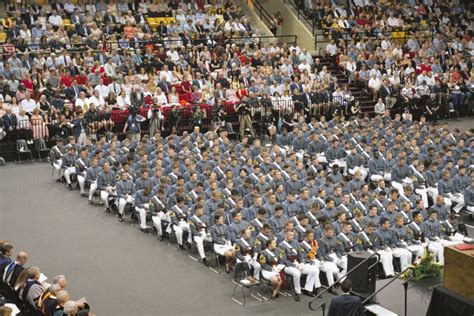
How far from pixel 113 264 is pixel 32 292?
155 inches

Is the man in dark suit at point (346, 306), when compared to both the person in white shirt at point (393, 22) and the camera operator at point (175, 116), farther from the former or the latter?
the person in white shirt at point (393, 22)

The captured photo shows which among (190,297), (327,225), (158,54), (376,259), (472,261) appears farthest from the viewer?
(158,54)

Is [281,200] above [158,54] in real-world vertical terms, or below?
below

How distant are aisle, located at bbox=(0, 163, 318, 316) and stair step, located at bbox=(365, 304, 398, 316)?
183cm

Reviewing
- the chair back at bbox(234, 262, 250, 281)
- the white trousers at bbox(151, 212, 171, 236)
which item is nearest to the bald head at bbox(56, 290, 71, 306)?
the chair back at bbox(234, 262, 250, 281)

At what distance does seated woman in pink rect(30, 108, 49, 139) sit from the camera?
78.3 ft

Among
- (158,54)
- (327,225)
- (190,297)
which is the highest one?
(158,54)

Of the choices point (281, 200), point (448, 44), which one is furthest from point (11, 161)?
point (448, 44)

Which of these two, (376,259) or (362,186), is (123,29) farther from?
(376,259)

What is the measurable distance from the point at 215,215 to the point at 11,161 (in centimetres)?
1005

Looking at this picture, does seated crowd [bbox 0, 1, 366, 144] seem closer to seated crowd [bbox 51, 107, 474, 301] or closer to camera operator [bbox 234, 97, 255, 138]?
camera operator [bbox 234, 97, 255, 138]

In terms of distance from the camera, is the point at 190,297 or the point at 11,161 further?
the point at 11,161

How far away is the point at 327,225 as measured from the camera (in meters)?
15.6

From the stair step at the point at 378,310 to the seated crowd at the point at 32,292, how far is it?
421cm
